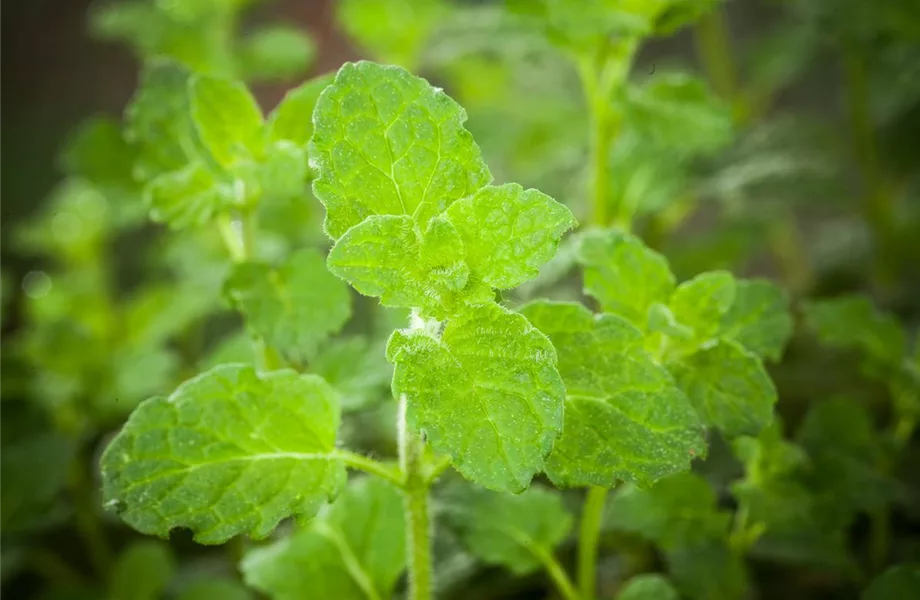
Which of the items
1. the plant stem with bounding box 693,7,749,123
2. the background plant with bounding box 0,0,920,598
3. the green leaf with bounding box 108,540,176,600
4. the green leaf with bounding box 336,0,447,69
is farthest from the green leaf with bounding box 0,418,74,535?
the plant stem with bounding box 693,7,749,123

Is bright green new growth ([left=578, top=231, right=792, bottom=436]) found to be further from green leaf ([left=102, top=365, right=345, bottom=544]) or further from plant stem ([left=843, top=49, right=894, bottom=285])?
plant stem ([left=843, top=49, right=894, bottom=285])

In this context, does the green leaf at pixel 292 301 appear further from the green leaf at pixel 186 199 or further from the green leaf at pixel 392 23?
the green leaf at pixel 392 23

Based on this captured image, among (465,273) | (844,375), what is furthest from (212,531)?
(844,375)

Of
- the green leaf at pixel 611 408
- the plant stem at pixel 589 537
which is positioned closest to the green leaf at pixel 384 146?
the green leaf at pixel 611 408

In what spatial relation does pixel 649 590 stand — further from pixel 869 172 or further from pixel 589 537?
pixel 869 172

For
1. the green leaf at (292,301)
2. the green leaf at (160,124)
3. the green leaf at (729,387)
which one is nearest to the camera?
the green leaf at (729,387)

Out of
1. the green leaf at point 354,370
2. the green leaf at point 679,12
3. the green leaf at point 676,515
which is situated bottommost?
the green leaf at point 676,515
